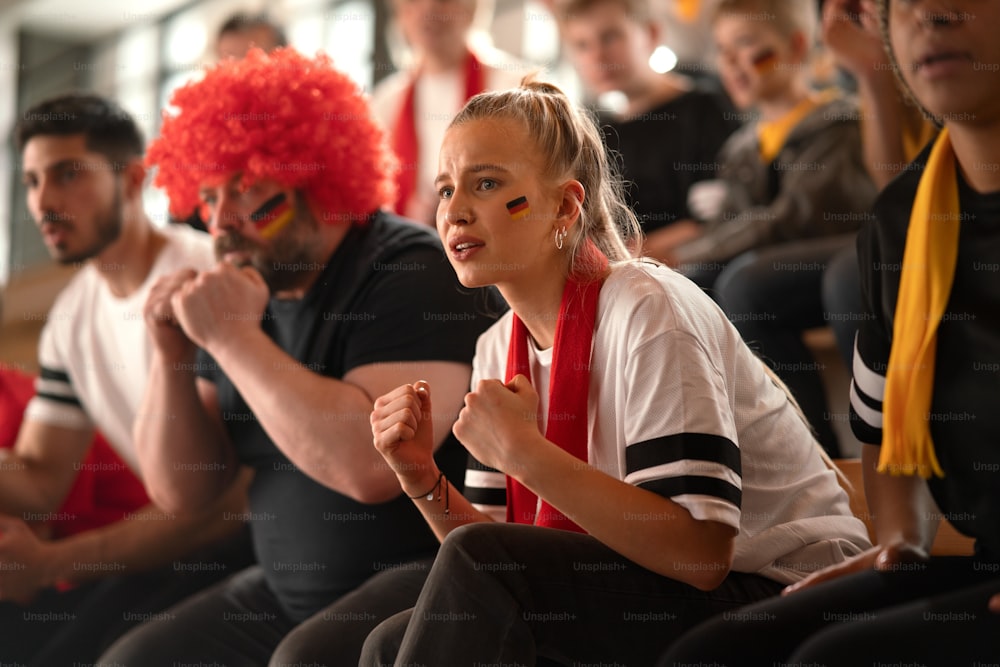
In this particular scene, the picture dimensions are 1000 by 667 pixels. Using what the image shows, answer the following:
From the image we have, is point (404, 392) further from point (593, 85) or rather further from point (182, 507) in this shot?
point (593, 85)

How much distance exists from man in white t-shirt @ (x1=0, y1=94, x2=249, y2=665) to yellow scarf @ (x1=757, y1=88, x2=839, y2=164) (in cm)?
A: 114

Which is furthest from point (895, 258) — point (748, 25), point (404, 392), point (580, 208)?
point (748, 25)

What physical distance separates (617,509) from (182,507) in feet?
3.33

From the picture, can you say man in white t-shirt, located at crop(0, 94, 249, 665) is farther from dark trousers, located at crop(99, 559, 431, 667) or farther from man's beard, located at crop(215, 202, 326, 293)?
man's beard, located at crop(215, 202, 326, 293)

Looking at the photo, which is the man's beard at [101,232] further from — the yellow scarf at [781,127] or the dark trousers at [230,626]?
the yellow scarf at [781,127]

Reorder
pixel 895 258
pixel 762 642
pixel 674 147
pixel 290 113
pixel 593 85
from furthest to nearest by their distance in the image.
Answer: pixel 593 85 < pixel 674 147 < pixel 290 113 < pixel 895 258 < pixel 762 642

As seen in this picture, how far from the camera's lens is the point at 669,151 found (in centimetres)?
242

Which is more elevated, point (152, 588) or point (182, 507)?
point (182, 507)

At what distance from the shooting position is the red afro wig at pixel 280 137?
168cm

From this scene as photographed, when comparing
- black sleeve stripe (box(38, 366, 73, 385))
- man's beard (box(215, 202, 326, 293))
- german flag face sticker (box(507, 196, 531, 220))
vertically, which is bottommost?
black sleeve stripe (box(38, 366, 73, 385))

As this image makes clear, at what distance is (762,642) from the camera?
98 centimetres

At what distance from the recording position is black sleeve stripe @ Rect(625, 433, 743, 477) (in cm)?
103

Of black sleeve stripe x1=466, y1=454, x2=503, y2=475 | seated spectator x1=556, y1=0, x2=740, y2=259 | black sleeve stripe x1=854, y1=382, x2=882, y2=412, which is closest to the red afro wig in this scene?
black sleeve stripe x1=466, y1=454, x2=503, y2=475

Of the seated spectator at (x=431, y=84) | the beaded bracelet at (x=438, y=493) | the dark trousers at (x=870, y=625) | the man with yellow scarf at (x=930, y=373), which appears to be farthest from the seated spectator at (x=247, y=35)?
the dark trousers at (x=870, y=625)
